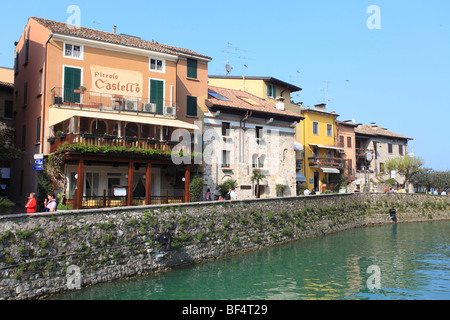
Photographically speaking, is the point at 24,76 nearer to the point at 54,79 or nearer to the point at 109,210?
the point at 54,79

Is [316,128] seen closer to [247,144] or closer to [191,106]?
[247,144]

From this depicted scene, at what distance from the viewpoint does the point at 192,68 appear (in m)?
30.5

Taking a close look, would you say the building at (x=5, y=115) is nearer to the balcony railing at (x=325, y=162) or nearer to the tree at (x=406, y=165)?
the balcony railing at (x=325, y=162)

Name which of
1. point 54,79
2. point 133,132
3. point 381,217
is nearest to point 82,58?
point 54,79

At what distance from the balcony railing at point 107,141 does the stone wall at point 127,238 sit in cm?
572

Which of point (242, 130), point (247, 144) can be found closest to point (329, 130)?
point (247, 144)

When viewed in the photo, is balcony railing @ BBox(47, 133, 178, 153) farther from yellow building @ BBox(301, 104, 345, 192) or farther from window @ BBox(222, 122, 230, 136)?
yellow building @ BBox(301, 104, 345, 192)

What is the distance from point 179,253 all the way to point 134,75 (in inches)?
516

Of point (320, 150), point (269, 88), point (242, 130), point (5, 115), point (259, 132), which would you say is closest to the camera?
point (5, 115)

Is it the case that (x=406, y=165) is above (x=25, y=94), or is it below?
below

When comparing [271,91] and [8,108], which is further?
[271,91]

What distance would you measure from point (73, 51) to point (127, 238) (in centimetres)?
1340

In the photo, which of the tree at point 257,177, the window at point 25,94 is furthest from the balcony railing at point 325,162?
the window at point 25,94
